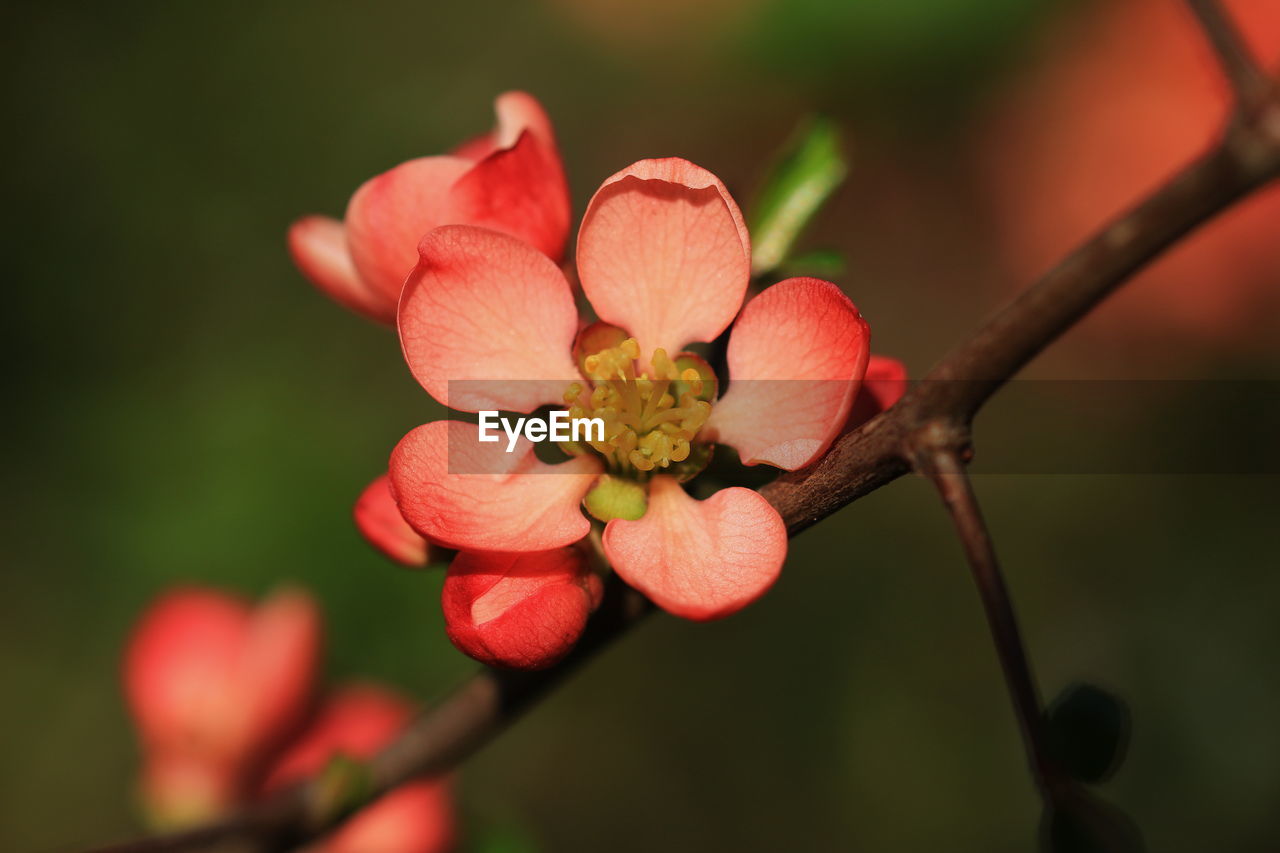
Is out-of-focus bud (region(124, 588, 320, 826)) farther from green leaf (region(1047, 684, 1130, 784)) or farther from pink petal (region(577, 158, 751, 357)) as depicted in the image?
green leaf (region(1047, 684, 1130, 784))

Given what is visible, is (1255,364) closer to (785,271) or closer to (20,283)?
(785,271)

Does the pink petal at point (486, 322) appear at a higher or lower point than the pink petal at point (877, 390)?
higher

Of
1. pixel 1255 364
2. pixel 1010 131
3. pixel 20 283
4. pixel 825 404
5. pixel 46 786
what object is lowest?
pixel 46 786

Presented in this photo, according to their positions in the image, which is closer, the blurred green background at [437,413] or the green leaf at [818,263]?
the green leaf at [818,263]

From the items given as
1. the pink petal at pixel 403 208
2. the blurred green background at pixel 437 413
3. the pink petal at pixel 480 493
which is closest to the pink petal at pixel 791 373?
the pink petal at pixel 480 493

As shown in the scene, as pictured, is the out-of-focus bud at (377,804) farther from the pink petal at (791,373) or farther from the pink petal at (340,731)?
the pink petal at (791,373)

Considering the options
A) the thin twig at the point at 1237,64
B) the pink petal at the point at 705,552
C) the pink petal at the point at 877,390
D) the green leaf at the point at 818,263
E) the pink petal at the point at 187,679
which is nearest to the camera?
the thin twig at the point at 1237,64

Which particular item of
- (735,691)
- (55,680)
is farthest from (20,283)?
(735,691)
